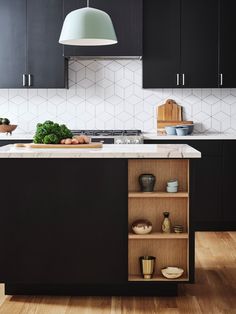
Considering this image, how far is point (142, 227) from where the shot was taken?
12.9 feet

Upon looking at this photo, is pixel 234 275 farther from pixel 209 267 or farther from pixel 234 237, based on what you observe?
pixel 234 237

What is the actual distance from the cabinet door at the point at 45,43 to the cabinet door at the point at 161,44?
2.89 ft

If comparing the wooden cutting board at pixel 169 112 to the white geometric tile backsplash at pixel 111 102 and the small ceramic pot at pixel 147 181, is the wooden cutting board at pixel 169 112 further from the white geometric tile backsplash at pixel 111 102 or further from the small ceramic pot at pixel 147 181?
the small ceramic pot at pixel 147 181

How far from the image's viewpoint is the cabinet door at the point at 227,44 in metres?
6.25

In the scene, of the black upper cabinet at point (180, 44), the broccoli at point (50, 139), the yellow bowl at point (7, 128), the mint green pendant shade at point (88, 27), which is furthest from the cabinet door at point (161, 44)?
the mint green pendant shade at point (88, 27)

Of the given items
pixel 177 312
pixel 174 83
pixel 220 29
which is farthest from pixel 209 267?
pixel 220 29

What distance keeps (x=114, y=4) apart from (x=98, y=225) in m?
2.98

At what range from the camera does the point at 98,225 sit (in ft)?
12.9

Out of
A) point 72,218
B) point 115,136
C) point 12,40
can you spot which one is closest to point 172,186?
point 72,218

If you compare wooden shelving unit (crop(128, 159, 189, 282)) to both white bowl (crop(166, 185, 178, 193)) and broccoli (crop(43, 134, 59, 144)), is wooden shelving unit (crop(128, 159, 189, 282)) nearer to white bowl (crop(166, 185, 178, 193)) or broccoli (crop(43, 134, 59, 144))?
white bowl (crop(166, 185, 178, 193))

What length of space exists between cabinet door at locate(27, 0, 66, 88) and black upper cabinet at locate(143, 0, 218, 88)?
885 mm

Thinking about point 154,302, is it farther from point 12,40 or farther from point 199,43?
point 12,40

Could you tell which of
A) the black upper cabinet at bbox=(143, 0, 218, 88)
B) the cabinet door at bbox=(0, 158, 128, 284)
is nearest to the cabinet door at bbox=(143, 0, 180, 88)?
the black upper cabinet at bbox=(143, 0, 218, 88)

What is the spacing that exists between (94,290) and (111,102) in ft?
9.84
